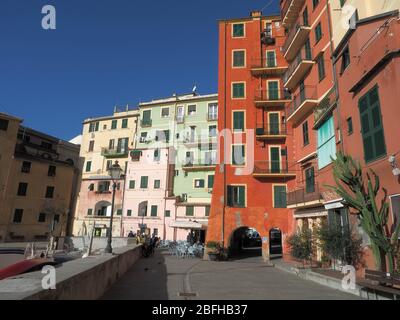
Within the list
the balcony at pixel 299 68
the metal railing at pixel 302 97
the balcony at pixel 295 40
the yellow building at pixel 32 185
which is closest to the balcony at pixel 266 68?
the balcony at pixel 295 40

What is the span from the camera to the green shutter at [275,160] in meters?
25.1

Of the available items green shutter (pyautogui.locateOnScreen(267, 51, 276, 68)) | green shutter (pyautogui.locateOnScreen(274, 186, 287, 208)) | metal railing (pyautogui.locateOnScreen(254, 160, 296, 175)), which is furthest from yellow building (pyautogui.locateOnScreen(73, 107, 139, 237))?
green shutter (pyautogui.locateOnScreen(267, 51, 276, 68))

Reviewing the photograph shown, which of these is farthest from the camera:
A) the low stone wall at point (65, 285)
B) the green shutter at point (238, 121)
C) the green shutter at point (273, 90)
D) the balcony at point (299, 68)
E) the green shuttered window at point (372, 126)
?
the green shutter at point (273, 90)

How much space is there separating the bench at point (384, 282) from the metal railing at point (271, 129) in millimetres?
16839

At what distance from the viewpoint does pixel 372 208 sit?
11609mm

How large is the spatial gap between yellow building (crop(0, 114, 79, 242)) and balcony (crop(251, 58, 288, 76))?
29493 millimetres

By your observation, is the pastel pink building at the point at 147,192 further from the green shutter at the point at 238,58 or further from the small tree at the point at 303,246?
the small tree at the point at 303,246

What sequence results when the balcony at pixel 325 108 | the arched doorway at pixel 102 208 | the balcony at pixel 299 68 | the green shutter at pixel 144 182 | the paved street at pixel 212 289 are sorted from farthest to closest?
1. the arched doorway at pixel 102 208
2. the green shutter at pixel 144 182
3. the balcony at pixel 299 68
4. the balcony at pixel 325 108
5. the paved street at pixel 212 289

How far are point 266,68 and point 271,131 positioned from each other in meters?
5.51

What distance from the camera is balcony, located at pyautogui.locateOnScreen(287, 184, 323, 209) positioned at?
59.7 ft

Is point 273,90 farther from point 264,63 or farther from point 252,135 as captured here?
point 252,135

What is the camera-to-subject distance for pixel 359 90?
13266 millimetres

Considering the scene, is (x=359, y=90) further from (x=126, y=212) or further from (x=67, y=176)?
(x=67, y=176)

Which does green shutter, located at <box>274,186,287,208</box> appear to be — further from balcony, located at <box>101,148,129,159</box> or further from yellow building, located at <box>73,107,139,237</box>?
balcony, located at <box>101,148,129,159</box>
